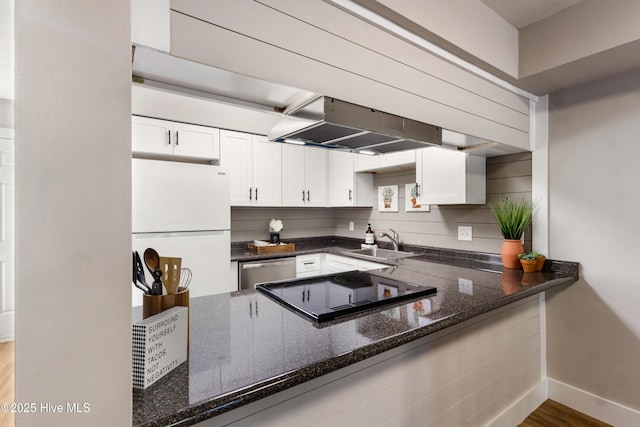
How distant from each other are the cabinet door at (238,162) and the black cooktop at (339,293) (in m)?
1.57

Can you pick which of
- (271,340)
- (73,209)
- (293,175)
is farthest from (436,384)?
(293,175)

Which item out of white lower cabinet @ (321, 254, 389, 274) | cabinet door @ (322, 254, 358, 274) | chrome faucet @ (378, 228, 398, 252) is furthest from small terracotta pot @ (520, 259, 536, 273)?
cabinet door @ (322, 254, 358, 274)

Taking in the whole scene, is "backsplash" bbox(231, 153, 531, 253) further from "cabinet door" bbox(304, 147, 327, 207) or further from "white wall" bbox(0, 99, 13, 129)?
"white wall" bbox(0, 99, 13, 129)

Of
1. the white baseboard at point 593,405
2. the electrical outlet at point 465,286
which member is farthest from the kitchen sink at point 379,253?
the white baseboard at point 593,405

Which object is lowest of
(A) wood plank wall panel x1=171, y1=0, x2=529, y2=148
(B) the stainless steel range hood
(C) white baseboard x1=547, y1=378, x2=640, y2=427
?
(C) white baseboard x1=547, y1=378, x2=640, y2=427

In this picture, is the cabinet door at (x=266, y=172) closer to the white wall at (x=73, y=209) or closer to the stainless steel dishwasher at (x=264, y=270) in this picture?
the stainless steel dishwasher at (x=264, y=270)

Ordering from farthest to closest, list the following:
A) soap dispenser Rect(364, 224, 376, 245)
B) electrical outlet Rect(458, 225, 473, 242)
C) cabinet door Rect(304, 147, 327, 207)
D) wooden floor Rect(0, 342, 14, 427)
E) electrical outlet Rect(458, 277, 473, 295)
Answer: cabinet door Rect(304, 147, 327, 207)
soap dispenser Rect(364, 224, 376, 245)
electrical outlet Rect(458, 225, 473, 242)
electrical outlet Rect(458, 277, 473, 295)
wooden floor Rect(0, 342, 14, 427)

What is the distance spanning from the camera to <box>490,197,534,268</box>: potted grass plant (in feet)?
7.16

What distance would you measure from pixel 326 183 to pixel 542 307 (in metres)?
A: 2.35

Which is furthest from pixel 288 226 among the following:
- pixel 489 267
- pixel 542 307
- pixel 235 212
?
pixel 542 307

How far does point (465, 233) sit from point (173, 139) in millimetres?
2566

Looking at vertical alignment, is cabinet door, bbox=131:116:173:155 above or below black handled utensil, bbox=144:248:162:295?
above

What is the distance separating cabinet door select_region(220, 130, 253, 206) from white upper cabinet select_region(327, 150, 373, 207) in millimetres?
1000

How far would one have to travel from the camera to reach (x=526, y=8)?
1745 millimetres
